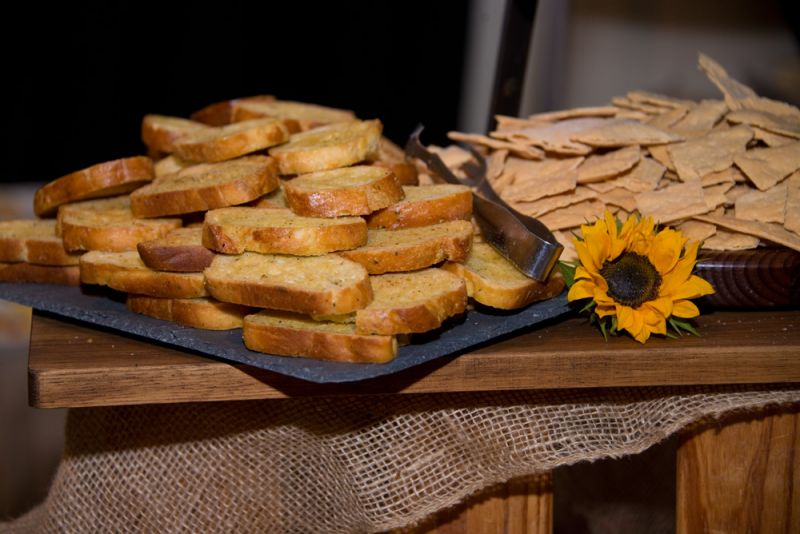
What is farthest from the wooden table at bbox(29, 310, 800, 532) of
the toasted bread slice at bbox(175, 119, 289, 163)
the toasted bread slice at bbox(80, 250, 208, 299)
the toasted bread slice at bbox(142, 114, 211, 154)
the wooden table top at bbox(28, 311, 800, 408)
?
the toasted bread slice at bbox(142, 114, 211, 154)

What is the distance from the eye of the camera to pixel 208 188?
5.83ft

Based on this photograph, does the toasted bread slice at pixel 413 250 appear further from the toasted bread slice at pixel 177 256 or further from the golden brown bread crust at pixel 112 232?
the golden brown bread crust at pixel 112 232

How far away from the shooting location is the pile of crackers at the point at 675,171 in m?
1.84

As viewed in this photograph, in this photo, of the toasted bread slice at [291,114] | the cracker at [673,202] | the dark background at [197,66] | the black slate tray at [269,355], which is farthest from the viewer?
the dark background at [197,66]

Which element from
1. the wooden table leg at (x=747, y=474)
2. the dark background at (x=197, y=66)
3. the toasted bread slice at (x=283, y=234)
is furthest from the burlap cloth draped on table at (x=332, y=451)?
the dark background at (x=197, y=66)

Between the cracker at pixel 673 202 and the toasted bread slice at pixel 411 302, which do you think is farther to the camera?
the cracker at pixel 673 202

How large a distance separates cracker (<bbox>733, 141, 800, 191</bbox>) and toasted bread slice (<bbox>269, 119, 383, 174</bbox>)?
807 mm

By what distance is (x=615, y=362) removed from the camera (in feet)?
5.16

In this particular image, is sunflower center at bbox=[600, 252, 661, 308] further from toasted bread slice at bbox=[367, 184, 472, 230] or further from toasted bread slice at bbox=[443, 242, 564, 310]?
toasted bread slice at bbox=[367, 184, 472, 230]

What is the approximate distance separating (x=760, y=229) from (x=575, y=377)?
0.52 meters

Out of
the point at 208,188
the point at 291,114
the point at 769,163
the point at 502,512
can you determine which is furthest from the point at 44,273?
the point at 769,163

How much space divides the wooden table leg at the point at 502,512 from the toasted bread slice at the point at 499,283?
0.34 m

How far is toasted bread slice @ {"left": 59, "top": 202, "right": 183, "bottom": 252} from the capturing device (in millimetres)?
1885

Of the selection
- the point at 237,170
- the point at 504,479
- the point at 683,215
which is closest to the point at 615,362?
the point at 504,479
